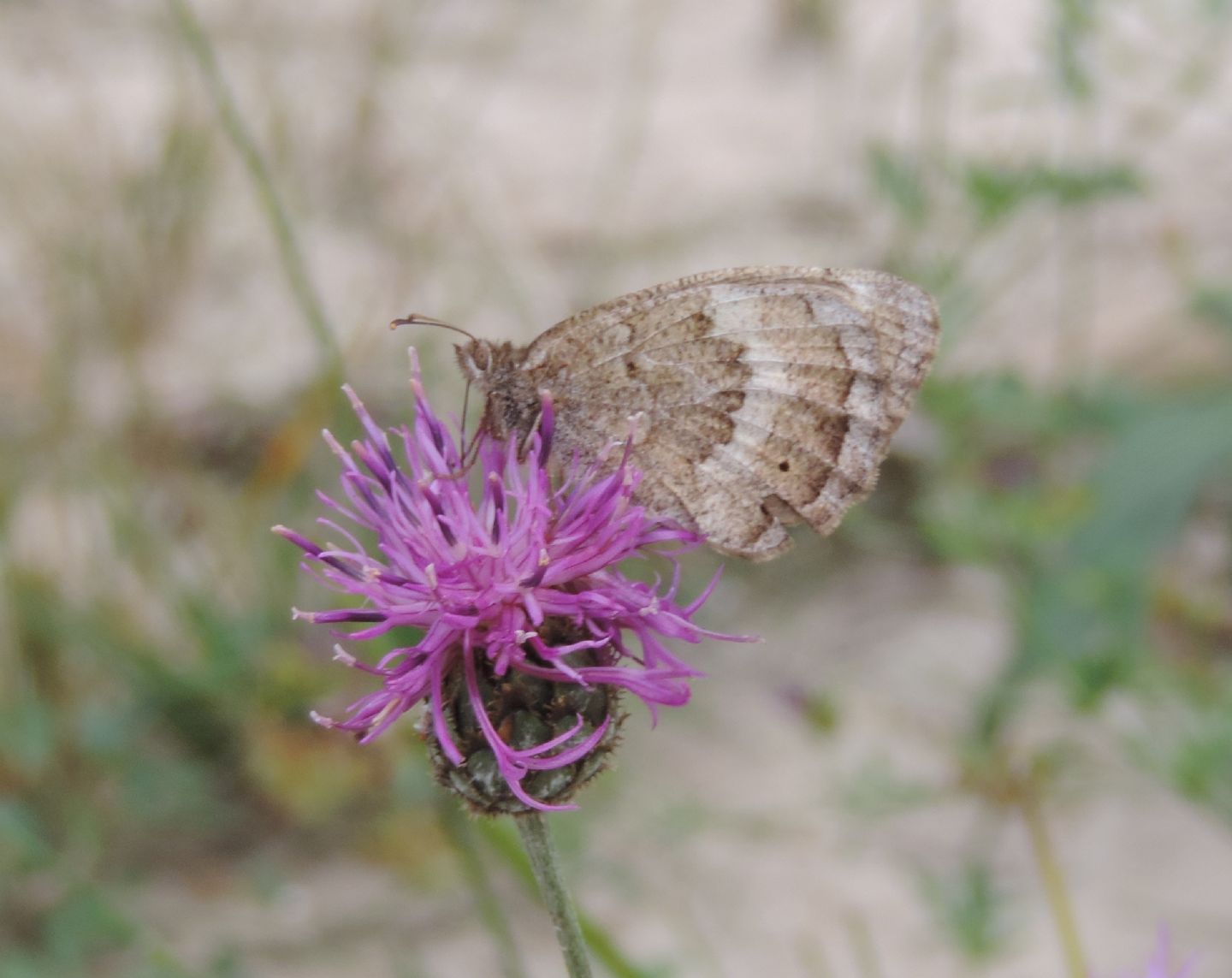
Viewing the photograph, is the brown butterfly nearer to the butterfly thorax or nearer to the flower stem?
the butterfly thorax

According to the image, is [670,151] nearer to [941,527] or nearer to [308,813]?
[941,527]

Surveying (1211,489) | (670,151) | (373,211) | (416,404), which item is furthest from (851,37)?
(416,404)

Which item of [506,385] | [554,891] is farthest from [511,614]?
[506,385]

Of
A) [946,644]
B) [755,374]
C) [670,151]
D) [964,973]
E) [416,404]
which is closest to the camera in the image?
[416,404]

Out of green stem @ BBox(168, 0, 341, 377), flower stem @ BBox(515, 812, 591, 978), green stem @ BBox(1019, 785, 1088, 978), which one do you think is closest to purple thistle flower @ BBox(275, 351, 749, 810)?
flower stem @ BBox(515, 812, 591, 978)

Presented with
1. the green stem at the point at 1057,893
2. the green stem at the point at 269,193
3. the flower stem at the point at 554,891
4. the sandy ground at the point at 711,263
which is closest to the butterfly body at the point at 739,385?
the green stem at the point at 269,193

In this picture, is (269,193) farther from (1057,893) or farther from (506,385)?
(1057,893)
